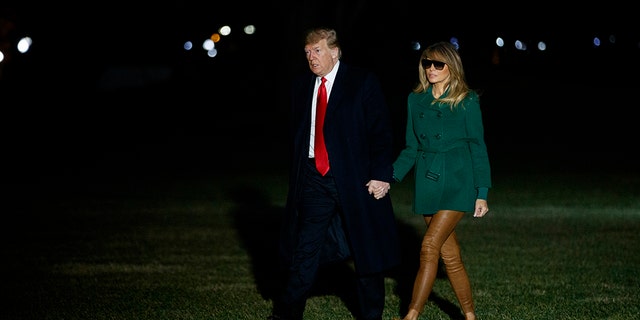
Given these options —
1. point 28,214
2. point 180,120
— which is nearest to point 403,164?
point 28,214

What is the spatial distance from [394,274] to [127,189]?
10.6m

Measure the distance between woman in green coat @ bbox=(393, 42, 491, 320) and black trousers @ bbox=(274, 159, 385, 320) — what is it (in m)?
0.30

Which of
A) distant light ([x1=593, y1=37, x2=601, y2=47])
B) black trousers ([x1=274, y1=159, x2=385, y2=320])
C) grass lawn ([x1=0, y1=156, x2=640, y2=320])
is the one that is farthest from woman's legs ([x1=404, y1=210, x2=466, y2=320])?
distant light ([x1=593, y1=37, x2=601, y2=47])

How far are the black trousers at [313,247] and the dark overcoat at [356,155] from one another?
7 cm

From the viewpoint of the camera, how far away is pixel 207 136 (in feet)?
109

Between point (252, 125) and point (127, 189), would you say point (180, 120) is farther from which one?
point (127, 189)

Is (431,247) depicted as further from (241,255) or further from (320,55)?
(241,255)

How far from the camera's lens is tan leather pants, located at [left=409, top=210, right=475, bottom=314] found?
7.44 metres

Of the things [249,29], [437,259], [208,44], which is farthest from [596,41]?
[437,259]

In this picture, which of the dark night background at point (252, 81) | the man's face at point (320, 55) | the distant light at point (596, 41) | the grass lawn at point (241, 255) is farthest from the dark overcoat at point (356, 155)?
the distant light at point (596, 41)

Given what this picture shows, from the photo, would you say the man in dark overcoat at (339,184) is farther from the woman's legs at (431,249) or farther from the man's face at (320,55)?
the woman's legs at (431,249)

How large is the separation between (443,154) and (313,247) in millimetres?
1038

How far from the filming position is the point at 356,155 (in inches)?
288

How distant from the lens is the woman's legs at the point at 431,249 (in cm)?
743
